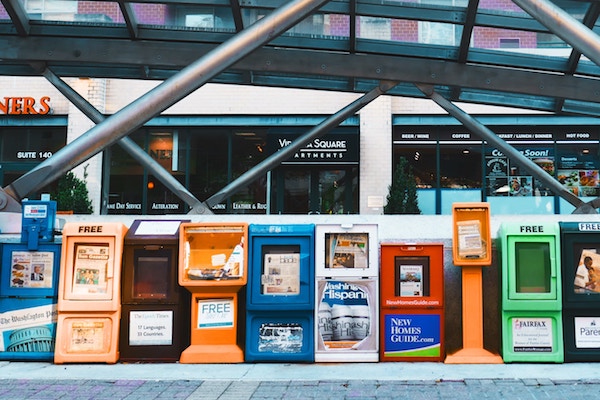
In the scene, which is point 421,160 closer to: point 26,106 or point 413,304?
point 413,304

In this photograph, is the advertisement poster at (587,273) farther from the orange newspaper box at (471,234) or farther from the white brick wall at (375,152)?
the white brick wall at (375,152)

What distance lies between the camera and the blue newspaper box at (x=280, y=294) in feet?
17.5

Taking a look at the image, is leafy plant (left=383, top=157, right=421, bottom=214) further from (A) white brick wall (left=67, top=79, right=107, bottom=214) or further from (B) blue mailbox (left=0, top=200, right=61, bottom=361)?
(B) blue mailbox (left=0, top=200, right=61, bottom=361)

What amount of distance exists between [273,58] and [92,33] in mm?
2805

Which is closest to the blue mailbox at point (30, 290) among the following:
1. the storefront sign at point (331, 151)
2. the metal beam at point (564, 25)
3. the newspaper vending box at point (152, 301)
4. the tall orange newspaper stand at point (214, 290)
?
the newspaper vending box at point (152, 301)

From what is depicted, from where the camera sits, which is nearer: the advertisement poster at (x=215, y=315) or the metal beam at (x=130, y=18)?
the advertisement poster at (x=215, y=315)

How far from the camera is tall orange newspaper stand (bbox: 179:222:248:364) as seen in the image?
5.34 metres

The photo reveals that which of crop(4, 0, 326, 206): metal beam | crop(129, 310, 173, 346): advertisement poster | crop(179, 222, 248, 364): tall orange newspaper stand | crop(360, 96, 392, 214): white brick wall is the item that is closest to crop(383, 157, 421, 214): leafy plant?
crop(360, 96, 392, 214): white brick wall

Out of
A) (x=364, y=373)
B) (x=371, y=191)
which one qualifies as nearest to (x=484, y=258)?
(x=364, y=373)

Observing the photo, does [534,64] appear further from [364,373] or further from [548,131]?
[548,131]

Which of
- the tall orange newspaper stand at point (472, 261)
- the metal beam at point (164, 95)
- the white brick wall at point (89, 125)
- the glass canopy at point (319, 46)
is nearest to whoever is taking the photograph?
the tall orange newspaper stand at point (472, 261)

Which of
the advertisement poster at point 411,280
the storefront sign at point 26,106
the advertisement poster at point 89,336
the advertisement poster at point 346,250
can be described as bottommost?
the advertisement poster at point 89,336

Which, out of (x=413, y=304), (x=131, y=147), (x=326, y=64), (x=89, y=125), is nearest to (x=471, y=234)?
(x=413, y=304)

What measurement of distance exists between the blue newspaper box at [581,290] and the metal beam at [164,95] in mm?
3723
